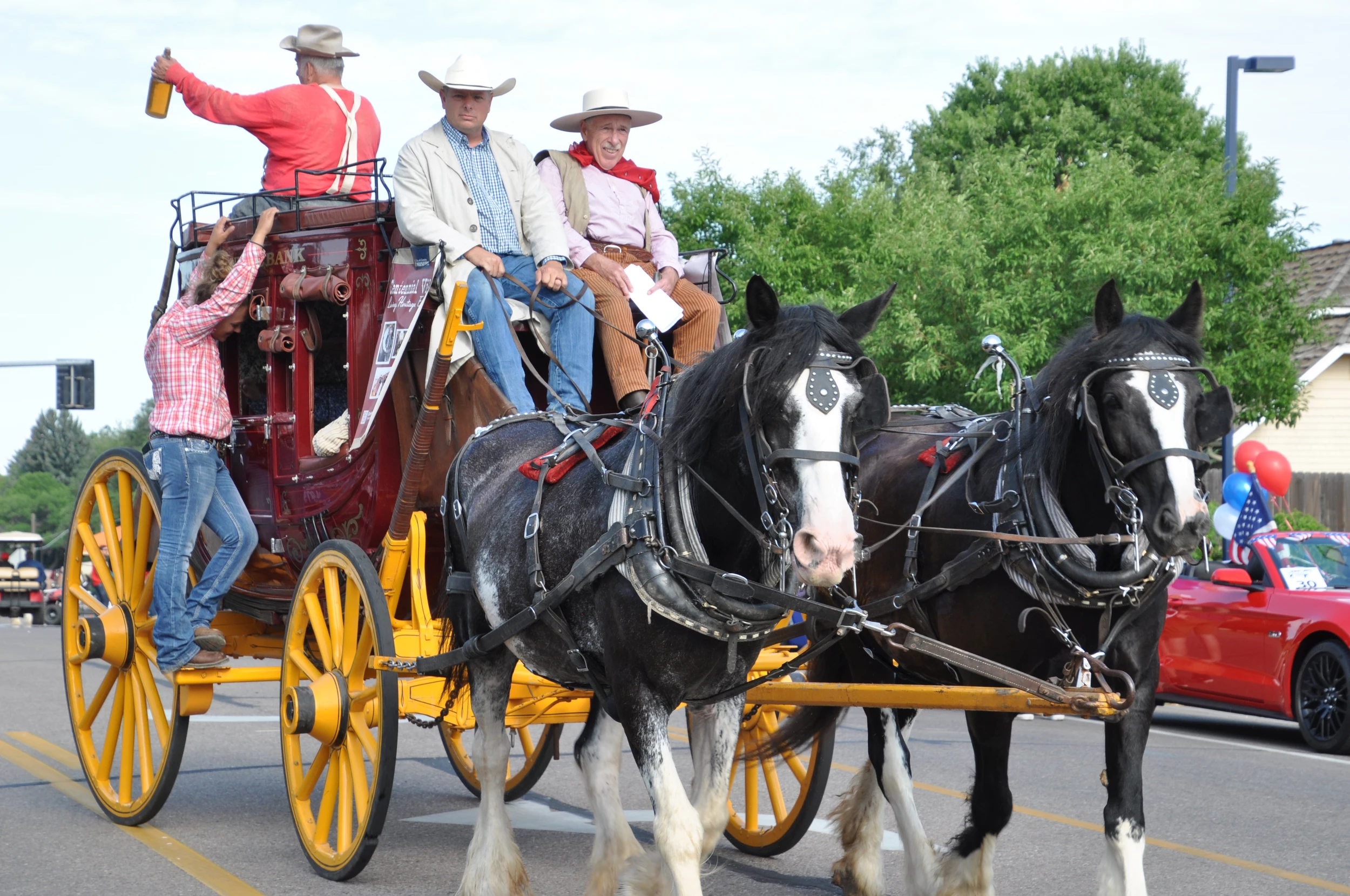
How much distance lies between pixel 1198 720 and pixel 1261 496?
2062 mm

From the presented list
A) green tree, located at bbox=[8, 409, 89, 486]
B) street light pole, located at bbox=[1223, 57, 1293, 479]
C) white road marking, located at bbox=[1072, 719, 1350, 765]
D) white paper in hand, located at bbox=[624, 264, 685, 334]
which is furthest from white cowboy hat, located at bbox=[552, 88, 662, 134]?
green tree, located at bbox=[8, 409, 89, 486]

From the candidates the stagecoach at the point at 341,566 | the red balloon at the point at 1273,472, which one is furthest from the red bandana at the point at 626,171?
the red balloon at the point at 1273,472

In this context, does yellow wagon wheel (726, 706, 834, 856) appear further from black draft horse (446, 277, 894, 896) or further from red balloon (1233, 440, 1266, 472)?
red balloon (1233, 440, 1266, 472)

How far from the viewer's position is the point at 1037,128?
105 feet

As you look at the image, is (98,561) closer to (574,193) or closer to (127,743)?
(127,743)

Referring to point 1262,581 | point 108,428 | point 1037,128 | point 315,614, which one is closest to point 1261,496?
point 1262,581

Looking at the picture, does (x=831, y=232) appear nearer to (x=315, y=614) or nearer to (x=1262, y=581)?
(x=1262, y=581)

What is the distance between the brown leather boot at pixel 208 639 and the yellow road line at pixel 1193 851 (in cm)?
345

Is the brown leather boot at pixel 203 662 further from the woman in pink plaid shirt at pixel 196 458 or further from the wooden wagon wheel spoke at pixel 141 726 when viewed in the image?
the wooden wagon wheel spoke at pixel 141 726

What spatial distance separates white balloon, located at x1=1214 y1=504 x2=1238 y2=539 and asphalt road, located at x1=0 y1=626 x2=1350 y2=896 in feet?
9.70

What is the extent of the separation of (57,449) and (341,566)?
106 metres

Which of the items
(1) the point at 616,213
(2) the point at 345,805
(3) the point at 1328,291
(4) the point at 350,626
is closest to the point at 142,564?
(4) the point at 350,626

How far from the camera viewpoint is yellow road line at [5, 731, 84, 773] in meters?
8.70

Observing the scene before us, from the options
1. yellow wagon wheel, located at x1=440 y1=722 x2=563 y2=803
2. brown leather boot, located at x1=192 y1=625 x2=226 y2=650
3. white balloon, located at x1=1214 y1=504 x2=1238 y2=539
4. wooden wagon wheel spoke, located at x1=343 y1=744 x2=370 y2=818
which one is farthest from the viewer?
white balloon, located at x1=1214 y1=504 x2=1238 y2=539
